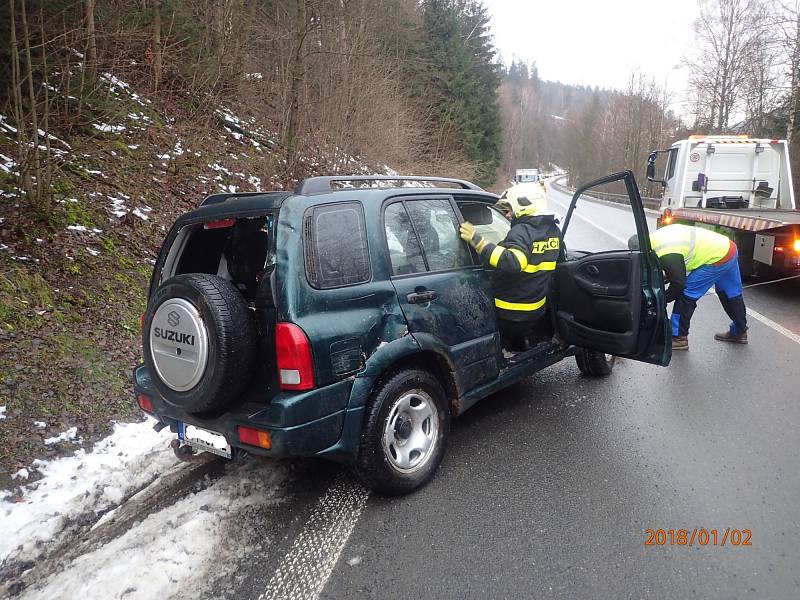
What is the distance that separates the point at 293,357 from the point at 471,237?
168cm

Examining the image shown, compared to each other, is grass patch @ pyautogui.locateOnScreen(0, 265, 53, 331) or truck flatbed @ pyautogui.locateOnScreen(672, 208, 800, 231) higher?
truck flatbed @ pyautogui.locateOnScreen(672, 208, 800, 231)

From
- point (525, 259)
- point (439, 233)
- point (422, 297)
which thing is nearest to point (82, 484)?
point (422, 297)

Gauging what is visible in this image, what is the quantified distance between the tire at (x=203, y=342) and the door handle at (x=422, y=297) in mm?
947

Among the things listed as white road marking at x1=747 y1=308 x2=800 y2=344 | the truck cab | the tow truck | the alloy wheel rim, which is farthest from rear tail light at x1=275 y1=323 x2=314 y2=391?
the truck cab

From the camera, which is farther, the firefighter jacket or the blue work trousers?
the blue work trousers

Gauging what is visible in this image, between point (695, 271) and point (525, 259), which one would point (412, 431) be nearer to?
point (525, 259)

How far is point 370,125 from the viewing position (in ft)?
53.8

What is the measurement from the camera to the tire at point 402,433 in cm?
291

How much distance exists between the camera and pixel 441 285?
344cm

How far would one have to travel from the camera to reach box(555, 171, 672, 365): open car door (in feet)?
12.8

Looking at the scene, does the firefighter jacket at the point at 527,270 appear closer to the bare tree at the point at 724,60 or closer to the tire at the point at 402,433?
the tire at the point at 402,433

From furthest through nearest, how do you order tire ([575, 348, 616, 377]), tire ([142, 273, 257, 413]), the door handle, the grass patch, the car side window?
tire ([575, 348, 616, 377]) < the grass patch < the door handle < the car side window < tire ([142, 273, 257, 413])

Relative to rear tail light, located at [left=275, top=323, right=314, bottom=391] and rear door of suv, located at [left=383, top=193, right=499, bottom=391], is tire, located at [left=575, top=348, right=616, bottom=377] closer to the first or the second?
rear door of suv, located at [left=383, top=193, right=499, bottom=391]

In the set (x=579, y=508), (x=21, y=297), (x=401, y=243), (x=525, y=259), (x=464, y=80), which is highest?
(x=464, y=80)
